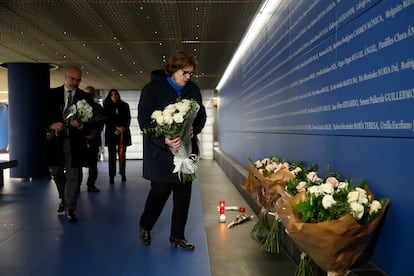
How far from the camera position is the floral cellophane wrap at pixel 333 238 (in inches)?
73.9

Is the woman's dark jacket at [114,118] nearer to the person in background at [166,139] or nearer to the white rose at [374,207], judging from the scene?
the person in background at [166,139]

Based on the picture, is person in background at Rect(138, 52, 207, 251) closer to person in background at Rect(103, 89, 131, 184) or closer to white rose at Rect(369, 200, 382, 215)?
white rose at Rect(369, 200, 382, 215)

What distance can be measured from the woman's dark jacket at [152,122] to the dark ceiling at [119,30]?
66.3 inches

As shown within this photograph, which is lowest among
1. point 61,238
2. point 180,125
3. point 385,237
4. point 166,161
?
point 61,238

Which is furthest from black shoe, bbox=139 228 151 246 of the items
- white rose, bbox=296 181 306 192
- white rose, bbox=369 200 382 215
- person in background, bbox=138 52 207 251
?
white rose, bbox=369 200 382 215

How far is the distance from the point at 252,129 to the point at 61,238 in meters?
3.39

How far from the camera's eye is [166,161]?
10.7 feet

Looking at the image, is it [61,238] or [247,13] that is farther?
[247,13]

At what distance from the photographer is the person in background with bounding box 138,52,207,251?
126 inches

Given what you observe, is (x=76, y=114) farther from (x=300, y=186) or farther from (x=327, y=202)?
(x=327, y=202)

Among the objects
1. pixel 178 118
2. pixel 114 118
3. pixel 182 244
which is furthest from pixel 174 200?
pixel 114 118

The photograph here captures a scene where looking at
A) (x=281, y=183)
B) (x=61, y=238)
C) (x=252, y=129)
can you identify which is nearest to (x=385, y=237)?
(x=281, y=183)

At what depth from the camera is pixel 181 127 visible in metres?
3.00

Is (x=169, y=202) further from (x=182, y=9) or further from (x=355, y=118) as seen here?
(x=355, y=118)
